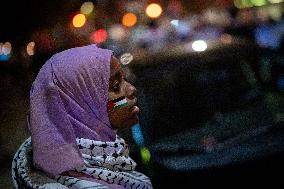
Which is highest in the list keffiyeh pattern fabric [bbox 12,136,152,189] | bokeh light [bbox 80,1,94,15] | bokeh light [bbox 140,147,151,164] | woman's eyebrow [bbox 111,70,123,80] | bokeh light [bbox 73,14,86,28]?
bokeh light [bbox 80,1,94,15]

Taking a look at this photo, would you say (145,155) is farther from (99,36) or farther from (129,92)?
(99,36)

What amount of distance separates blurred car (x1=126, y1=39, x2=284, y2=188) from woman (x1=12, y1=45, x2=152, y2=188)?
1.41m

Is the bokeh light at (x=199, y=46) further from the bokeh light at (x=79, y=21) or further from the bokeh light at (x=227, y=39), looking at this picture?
Result: the bokeh light at (x=79, y=21)

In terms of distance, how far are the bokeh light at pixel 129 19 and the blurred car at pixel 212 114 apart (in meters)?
13.0

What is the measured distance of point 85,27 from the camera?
1700 cm

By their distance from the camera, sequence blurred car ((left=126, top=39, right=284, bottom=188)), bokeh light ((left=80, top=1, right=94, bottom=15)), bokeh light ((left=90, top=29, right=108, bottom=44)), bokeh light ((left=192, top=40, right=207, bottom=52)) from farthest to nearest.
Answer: bokeh light ((left=80, top=1, right=94, bottom=15)) → bokeh light ((left=90, top=29, right=108, bottom=44)) → bokeh light ((left=192, top=40, right=207, bottom=52)) → blurred car ((left=126, top=39, right=284, bottom=188))

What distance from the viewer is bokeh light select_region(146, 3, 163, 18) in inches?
698

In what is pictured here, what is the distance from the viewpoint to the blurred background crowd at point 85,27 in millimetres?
12469

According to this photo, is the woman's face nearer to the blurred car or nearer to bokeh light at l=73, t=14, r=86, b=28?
the blurred car

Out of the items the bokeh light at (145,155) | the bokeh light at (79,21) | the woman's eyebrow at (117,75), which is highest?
the woman's eyebrow at (117,75)

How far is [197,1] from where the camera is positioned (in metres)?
17.2

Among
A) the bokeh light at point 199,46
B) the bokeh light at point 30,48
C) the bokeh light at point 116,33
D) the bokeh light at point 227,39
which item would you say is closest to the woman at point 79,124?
the bokeh light at point 199,46

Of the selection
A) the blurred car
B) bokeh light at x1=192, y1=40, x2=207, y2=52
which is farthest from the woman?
bokeh light at x1=192, y1=40, x2=207, y2=52

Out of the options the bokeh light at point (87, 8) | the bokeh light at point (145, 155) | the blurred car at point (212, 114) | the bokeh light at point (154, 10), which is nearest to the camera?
the blurred car at point (212, 114)
